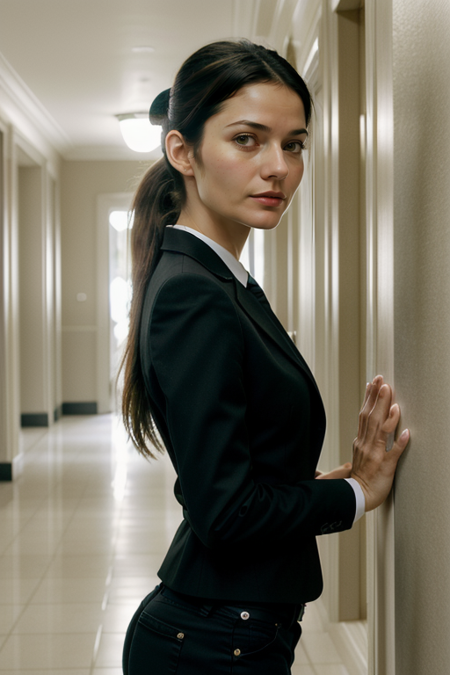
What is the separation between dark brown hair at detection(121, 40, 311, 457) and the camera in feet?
3.09

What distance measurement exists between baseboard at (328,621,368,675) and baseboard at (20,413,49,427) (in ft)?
19.4

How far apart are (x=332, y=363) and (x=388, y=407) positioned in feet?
5.57

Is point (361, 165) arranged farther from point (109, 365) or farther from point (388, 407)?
point (109, 365)

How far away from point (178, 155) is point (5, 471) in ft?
17.4

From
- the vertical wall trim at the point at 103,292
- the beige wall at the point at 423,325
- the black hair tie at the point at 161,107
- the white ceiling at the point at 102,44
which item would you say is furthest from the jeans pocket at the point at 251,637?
the vertical wall trim at the point at 103,292

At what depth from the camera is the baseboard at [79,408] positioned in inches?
377

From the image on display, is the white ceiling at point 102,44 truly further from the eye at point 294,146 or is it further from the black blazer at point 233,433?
the black blazer at point 233,433

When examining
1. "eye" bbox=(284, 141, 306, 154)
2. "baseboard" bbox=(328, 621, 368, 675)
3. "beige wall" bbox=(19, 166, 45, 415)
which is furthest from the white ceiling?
"eye" bbox=(284, 141, 306, 154)

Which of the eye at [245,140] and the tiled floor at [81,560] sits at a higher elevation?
the eye at [245,140]

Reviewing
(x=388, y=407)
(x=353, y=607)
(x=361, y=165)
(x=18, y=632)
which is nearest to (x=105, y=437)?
(x=18, y=632)

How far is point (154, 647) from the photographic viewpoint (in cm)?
96

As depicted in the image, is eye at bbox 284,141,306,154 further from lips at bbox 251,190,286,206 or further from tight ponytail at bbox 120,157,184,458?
tight ponytail at bbox 120,157,184,458

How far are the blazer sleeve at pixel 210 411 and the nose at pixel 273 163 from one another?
0.56 ft

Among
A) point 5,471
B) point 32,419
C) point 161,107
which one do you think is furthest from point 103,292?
point 161,107
